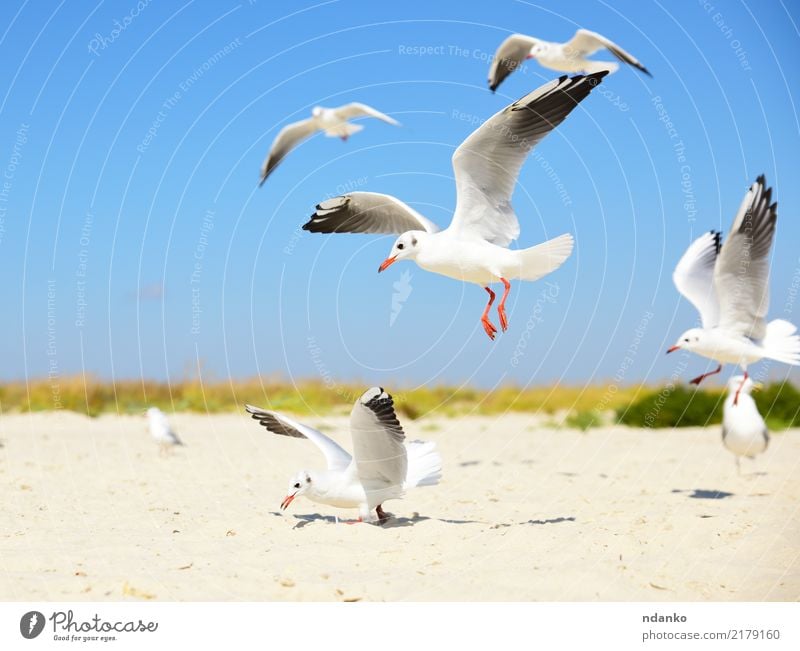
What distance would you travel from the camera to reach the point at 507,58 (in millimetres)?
10812

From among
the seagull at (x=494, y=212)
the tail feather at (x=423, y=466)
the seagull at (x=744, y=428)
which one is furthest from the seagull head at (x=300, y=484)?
the seagull at (x=744, y=428)

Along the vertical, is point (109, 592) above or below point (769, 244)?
below

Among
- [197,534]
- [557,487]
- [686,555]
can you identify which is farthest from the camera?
[557,487]

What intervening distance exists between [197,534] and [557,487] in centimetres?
409

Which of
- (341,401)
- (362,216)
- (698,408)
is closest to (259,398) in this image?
(341,401)

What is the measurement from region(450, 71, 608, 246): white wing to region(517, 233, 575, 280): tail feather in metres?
0.44

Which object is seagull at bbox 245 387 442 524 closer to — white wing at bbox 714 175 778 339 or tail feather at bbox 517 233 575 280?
tail feather at bbox 517 233 575 280

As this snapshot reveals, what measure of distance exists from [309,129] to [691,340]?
20.1 ft

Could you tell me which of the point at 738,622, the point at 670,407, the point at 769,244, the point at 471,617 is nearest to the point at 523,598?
the point at 471,617

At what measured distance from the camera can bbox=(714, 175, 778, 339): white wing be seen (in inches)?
282

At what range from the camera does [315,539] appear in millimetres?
5832

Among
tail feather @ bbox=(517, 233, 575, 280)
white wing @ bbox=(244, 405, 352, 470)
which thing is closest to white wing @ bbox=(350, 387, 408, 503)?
white wing @ bbox=(244, 405, 352, 470)

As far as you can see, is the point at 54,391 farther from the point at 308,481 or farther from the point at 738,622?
the point at 738,622

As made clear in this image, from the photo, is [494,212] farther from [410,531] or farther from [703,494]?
[703,494]
